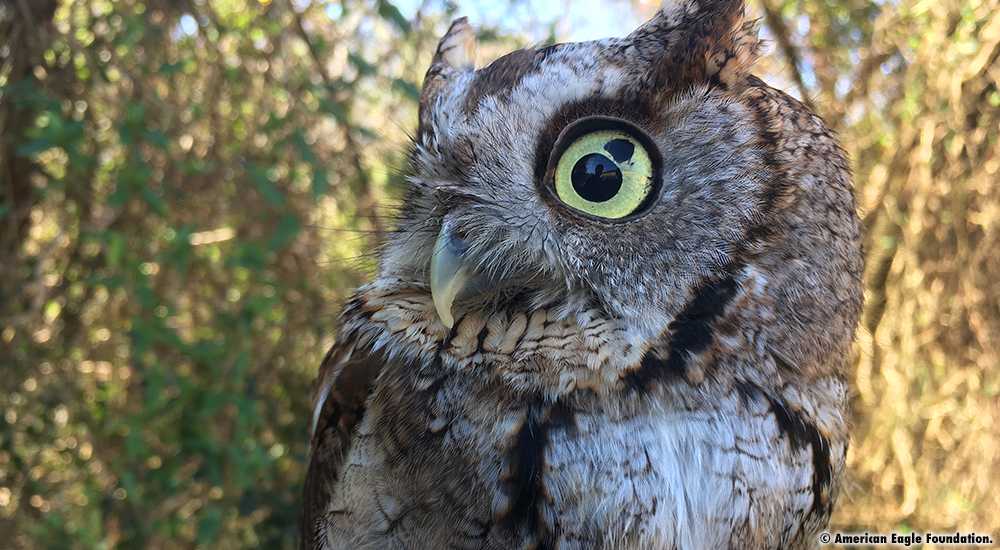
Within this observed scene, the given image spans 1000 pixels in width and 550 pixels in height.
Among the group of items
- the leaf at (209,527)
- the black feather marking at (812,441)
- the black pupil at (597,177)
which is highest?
the black pupil at (597,177)

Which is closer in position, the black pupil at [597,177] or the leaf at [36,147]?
the black pupil at [597,177]

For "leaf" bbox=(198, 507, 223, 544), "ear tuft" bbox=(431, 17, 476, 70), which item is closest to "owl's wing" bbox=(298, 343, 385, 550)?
"ear tuft" bbox=(431, 17, 476, 70)

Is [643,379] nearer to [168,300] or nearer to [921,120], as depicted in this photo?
[168,300]

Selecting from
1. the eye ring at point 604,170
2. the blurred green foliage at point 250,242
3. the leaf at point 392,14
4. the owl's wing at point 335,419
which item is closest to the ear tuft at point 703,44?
the eye ring at point 604,170

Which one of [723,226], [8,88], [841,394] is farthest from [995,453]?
[8,88]

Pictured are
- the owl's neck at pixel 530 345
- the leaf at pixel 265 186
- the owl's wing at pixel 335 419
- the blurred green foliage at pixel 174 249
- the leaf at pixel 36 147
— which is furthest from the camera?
the blurred green foliage at pixel 174 249

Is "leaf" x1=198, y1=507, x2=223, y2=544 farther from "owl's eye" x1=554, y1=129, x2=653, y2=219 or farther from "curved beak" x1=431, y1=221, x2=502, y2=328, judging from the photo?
"owl's eye" x1=554, y1=129, x2=653, y2=219

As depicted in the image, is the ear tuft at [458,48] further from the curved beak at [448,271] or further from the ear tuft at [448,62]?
the curved beak at [448,271]

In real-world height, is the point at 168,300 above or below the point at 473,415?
above

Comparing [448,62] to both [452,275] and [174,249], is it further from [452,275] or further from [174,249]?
[174,249]
